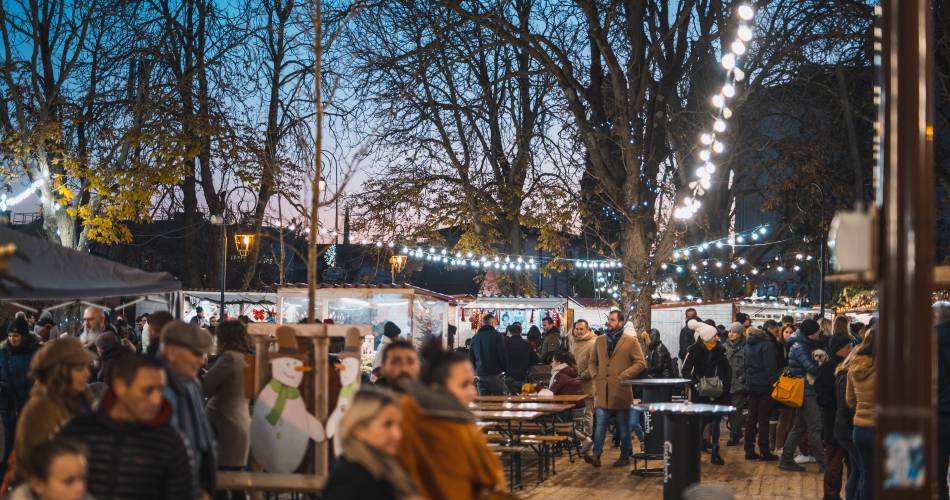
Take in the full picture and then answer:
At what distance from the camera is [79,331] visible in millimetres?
16719

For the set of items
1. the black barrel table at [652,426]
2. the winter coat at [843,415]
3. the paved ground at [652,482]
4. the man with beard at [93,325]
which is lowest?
the paved ground at [652,482]

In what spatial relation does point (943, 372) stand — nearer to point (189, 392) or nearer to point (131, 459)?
point (189, 392)

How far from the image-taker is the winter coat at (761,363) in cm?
1353

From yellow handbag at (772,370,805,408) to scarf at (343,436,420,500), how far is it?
9.18 metres

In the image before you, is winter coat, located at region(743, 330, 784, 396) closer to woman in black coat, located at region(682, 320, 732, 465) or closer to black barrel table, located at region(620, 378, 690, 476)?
woman in black coat, located at region(682, 320, 732, 465)

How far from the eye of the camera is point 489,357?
1554cm

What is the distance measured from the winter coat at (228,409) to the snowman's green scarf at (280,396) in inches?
7.3

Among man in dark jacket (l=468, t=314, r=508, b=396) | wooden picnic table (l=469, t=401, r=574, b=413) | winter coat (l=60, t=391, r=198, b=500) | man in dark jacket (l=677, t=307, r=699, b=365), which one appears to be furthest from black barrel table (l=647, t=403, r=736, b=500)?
man in dark jacket (l=677, t=307, r=699, b=365)

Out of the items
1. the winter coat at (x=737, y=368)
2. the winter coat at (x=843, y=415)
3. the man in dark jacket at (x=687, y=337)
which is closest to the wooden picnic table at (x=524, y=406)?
the winter coat at (x=737, y=368)

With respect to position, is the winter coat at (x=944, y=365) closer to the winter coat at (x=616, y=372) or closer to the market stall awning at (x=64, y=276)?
the winter coat at (x=616, y=372)

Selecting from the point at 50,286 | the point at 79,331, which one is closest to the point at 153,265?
the point at 79,331

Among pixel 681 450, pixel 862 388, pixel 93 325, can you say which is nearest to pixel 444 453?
pixel 862 388

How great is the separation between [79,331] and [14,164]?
14.1 feet

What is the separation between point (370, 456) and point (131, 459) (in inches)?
45.9
